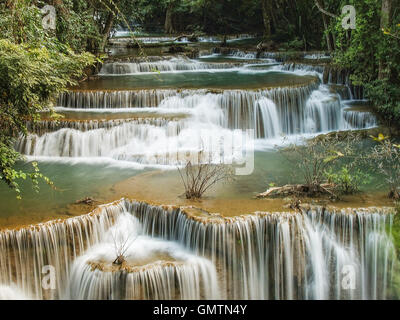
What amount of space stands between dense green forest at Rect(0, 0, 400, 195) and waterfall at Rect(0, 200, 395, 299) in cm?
123

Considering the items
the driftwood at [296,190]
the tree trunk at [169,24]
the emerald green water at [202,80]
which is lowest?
the driftwood at [296,190]

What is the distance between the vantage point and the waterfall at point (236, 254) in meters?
7.26

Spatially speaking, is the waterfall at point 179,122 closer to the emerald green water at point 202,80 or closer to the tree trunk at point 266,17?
the emerald green water at point 202,80

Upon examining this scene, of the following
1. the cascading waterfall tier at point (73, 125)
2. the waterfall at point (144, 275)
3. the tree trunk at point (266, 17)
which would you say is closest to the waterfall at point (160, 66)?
the cascading waterfall tier at point (73, 125)

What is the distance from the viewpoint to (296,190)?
28.3ft

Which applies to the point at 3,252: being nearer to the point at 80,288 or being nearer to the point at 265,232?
the point at 80,288

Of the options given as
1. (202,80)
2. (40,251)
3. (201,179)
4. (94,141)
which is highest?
(202,80)

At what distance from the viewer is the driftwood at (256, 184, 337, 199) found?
28.1 ft

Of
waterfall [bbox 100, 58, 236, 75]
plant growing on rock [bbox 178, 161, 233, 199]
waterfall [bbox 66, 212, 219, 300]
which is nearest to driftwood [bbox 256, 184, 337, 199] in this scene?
plant growing on rock [bbox 178, 161, 233, 199]

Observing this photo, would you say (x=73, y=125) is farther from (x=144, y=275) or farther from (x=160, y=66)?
(x=160, y=66)

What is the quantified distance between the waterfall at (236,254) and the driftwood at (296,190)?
2.73ft

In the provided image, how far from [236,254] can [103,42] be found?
1239cm

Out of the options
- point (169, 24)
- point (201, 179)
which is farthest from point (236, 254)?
point (169, 24)

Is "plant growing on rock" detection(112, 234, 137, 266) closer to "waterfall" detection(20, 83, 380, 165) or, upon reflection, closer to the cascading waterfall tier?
"waterfall" detection(20, 83, 380, 165)
